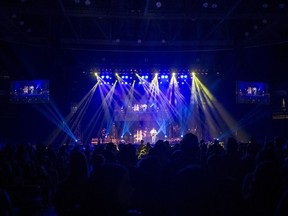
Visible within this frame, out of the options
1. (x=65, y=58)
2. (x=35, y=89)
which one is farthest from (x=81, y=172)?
(x=65, y=58)

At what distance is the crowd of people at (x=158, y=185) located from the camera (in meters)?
2.03

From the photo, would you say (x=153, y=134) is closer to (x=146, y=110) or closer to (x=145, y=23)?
(x=146, y=110)

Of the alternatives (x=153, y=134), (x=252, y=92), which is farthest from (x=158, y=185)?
(x=153, y=134)

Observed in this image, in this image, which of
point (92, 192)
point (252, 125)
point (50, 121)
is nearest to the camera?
point (92, 192)

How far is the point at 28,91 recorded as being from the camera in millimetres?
17297

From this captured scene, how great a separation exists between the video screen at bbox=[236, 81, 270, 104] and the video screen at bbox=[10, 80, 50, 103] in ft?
33.8

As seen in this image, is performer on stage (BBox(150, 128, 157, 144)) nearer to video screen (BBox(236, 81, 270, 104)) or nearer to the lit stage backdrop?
the lit stage backdrop

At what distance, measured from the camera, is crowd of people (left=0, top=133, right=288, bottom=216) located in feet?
6.65

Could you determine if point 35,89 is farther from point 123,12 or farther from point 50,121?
point 123,12

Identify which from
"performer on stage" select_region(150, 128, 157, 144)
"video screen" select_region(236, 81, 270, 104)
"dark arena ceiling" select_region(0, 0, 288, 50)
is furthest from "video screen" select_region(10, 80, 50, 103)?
"video screen" select_region(236, 81, 270, 104)

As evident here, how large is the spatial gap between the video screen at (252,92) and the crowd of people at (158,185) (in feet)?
37.0

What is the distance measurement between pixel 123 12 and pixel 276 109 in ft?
37.0

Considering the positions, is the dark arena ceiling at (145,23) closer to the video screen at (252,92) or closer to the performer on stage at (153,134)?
the video screen at (252,92)

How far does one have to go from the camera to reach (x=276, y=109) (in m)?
19.5
